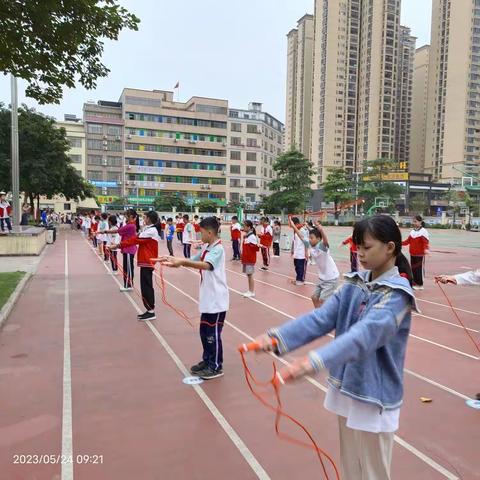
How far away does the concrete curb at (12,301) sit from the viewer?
708 cm

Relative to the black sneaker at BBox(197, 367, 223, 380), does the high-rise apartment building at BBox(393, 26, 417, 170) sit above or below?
above

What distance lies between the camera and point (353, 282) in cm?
208

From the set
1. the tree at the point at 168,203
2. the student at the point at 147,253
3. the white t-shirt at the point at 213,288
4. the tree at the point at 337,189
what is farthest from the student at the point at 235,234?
the tree at the point at 168,203

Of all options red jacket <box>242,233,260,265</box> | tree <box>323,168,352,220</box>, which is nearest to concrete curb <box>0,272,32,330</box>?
red jacket <box>242,233,260,265</box>

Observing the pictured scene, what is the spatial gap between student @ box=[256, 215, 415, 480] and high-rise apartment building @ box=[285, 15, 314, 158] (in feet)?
316

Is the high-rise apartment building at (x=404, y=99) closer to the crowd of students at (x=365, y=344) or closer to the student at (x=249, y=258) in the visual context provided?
the student at (x=249, y=258)

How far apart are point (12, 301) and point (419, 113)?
10617cm

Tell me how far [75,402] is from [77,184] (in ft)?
123

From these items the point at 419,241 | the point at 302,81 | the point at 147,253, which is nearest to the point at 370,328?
the point at 147,253

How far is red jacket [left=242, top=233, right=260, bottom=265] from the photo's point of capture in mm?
9773

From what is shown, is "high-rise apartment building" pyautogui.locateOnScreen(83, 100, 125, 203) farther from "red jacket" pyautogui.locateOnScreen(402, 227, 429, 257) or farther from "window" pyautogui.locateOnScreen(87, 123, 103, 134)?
"red jacket" pyautogui.locateOnScreen(402, 227, 429, 257)

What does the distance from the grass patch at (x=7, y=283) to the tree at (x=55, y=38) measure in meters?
3.87

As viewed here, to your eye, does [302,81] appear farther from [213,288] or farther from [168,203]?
[213,288]

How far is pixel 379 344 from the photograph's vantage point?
1.78 metres
